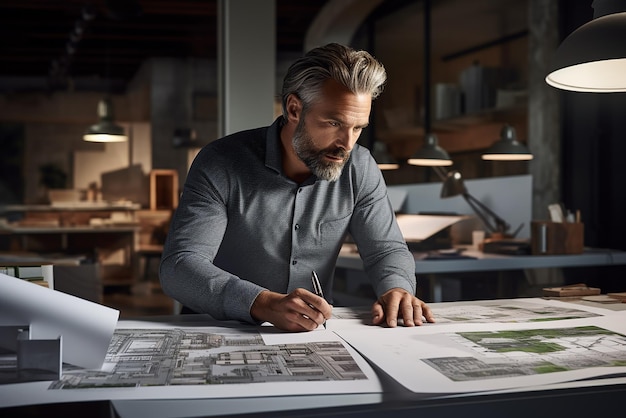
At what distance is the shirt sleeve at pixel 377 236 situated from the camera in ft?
5.87

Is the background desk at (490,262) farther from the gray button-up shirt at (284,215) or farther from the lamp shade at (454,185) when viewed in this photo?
the gray button-up shirt at (284,215)

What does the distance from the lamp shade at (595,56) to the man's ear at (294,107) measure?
68 centimetres

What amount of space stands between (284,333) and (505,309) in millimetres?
581

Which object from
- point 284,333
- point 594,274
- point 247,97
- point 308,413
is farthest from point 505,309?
point 594,274

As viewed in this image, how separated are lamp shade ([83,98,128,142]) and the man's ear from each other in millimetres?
5060

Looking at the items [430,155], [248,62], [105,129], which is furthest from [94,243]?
[248,62]

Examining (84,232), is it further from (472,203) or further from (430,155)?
(472,203)

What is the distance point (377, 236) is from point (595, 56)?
71 centimetres

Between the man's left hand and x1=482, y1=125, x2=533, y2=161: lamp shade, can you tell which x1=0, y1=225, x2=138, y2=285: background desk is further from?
the man's left hand

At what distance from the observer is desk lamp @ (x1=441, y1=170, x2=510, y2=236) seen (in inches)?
164

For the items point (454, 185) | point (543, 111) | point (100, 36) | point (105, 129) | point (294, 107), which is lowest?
point (454, 185)

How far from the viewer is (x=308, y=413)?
0.86m

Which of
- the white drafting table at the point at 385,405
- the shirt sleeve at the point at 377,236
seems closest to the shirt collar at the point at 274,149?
the shirt sleeve at the point at 377,236

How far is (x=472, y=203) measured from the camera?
4473 mm
